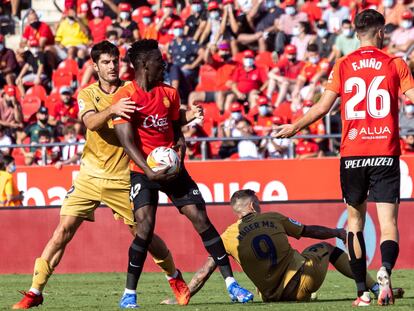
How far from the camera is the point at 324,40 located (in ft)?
67.9

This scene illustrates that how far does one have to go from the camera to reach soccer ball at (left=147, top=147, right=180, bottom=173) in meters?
9.26

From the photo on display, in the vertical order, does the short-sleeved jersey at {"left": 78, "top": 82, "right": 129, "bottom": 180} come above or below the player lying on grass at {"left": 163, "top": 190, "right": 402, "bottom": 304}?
above

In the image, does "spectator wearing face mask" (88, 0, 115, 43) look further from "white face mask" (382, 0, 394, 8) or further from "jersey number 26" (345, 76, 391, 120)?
"jersey number 26" (345, 76, 391, 120)

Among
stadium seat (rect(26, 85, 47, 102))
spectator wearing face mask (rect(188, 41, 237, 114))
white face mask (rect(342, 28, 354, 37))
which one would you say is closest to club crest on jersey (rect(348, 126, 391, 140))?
white face mask (rect(342, 28, 354, 37))

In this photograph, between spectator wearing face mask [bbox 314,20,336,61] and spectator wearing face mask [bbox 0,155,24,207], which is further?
spectator wearing face mask [bbox 314,20,336,61]

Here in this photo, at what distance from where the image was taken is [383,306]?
876cm

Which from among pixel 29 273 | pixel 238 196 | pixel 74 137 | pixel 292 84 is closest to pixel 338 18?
pixel 292 84

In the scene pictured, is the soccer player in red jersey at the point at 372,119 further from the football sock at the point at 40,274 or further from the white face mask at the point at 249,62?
the white face mask at the point at 249,62

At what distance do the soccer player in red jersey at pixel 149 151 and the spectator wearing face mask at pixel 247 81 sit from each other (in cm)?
1071

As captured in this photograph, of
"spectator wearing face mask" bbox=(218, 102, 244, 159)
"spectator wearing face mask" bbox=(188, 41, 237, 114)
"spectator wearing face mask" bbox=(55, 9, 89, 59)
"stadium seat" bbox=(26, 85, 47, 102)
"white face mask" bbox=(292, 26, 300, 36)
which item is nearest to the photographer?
"spectator wearing face mask" bbox=(218, 102, 244, 159)

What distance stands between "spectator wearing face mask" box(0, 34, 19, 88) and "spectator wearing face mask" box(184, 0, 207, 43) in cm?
385

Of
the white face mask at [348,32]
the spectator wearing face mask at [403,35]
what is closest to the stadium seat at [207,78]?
the white face mask at [348,32]

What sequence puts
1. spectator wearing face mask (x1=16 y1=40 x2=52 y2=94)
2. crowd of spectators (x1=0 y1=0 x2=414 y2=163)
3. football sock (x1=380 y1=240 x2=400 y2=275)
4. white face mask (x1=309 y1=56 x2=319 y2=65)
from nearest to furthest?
1. football sock (x1=380 y1=240 x2=400 y2=275)
2. crowd of spectators (x1=0 y1=0 x2=414 y2=163)
3. white face mask (x1=309 y1=56 x2=319 y2=65)
4. spectator wearing face mask (x1=16 y1=40 x2=52 y2=94)

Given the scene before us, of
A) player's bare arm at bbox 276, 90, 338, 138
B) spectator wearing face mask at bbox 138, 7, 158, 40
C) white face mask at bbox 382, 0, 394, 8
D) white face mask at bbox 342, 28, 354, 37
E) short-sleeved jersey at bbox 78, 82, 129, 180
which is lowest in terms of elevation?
short-sleeved jersey at bbox 78, 82, 129, 180
